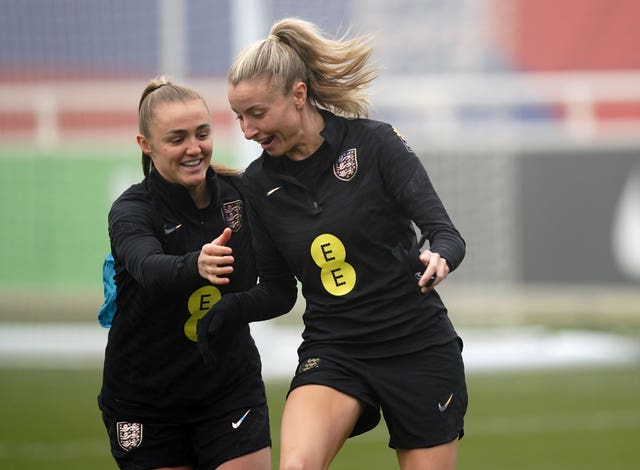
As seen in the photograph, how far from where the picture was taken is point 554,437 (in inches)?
344

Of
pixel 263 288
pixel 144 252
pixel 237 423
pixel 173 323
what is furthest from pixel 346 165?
pixel 237 423

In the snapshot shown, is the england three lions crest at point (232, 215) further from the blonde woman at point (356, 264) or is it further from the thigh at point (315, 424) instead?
the thigh at point (315, 424)

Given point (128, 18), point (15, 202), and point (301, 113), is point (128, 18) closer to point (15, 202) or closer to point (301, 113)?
point (15, 202)

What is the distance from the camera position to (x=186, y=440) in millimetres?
4688

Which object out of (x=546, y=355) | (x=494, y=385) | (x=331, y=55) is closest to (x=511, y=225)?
(x=546, y=355)

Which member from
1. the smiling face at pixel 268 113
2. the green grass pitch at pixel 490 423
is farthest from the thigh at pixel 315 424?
the green grass pitch at pixel 490 423

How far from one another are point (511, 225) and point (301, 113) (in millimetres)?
10460

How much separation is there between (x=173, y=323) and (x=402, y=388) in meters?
0.91

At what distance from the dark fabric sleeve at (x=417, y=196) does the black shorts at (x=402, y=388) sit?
42cm

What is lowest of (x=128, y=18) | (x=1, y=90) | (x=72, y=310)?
(x=72, y=310)

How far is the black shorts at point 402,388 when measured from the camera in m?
4.26

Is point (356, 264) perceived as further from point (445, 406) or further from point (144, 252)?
point (144, 252)

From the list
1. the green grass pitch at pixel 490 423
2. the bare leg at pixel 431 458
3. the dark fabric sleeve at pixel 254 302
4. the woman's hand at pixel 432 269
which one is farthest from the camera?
the green grass pitch at pixel 490 423

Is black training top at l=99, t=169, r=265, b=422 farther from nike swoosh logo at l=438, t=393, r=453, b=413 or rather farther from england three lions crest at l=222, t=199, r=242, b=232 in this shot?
nike swoosh logo at l=438, t=393, r=453, b=413
